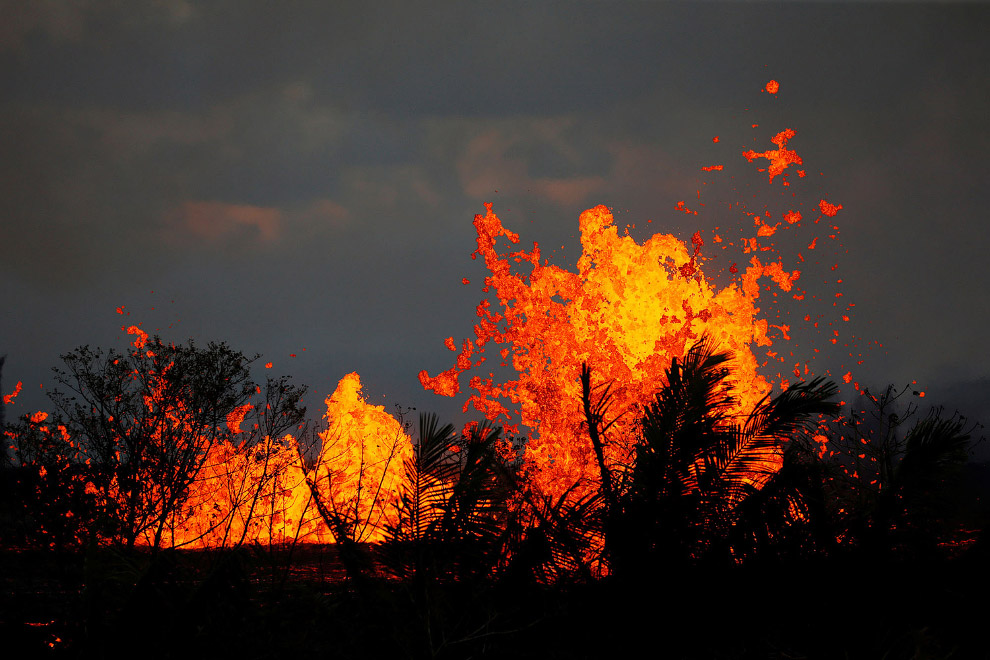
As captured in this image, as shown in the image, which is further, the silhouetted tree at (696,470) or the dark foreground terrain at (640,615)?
the silhouetted tree at (696,470)

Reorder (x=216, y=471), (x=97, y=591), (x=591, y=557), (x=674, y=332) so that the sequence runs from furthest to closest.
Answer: (x=674, y=332) < (x=216, y=471) < (x=591, y=557) < (x=97, y=591)

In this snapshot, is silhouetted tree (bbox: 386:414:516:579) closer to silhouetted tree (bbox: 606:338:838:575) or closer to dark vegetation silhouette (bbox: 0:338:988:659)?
dark vegetation silhouette (bbox: 0:338:988:659)

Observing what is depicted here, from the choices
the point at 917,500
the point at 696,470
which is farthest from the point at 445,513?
the point at 917,500

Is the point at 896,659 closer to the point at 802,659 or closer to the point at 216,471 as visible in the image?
the point at 802,659

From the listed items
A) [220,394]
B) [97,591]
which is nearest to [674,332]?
[220,394]

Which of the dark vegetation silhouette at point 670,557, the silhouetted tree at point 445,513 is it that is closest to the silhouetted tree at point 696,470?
the dark vegetation silhouette at point 670,557

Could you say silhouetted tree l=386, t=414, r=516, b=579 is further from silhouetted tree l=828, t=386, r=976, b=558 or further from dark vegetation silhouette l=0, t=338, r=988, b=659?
silhouetted tree l=828, t=386, r=976, b=558

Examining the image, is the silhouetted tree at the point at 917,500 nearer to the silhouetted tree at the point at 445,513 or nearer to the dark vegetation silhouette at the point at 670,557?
the dark vegetation silhouette at the point at 670,557

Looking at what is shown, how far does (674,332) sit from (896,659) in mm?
12614

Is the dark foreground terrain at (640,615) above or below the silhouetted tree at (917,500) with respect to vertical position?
below

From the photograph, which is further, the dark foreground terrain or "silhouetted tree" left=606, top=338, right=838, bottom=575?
"silhouetted tree" left=606, top=338, right=838, bottom=575

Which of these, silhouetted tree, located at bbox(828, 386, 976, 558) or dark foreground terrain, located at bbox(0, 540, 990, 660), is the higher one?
silhouetted tree, located at bbox(828, 386, 976, 558)

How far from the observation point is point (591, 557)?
564 centimetres

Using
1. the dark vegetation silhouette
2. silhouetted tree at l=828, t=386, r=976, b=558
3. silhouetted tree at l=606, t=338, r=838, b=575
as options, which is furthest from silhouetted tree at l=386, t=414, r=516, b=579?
silhouetted tree at l=828, t=386, r=976, b=558
